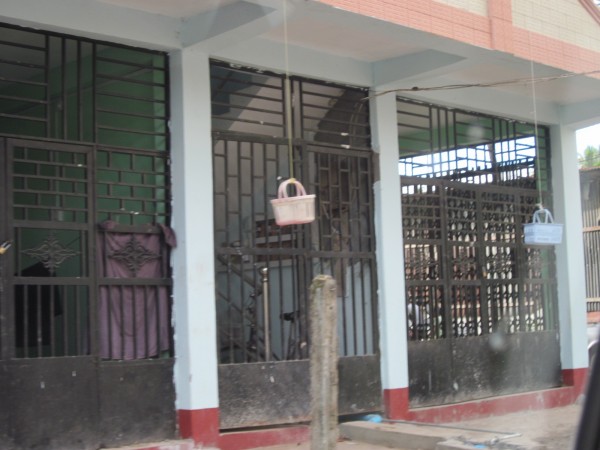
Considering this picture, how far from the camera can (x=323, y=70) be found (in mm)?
9109

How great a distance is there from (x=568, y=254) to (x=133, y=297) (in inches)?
262

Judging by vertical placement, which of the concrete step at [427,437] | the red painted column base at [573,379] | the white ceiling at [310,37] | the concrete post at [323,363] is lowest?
the concrete step at [427,437]

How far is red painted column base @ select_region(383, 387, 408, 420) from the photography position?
30.9ft

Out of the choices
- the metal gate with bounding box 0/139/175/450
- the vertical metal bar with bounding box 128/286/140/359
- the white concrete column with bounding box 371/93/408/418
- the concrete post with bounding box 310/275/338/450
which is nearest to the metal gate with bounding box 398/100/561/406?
the white concrete column with bounding box 371/93/408/418

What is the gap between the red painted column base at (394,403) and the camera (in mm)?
9406

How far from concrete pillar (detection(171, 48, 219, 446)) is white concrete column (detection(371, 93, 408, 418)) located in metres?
2.32

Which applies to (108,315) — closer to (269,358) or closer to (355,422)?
(269,358)

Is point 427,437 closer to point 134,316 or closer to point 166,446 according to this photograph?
point 166,446

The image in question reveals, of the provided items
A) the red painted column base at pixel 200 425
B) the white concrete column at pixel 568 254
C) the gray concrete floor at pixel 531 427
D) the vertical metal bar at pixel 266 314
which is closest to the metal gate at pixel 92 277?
the red painted column base at pixel 200 425

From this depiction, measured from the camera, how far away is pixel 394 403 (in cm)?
943

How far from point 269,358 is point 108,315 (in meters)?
1.81

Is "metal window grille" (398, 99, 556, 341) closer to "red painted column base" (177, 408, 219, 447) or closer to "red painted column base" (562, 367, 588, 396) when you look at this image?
"red painted column base" (562, 367, 588, 396)

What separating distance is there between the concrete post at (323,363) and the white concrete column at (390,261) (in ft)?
13.8

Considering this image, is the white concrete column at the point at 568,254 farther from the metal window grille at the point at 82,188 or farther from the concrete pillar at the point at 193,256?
the metal window grille at the point at 82,188
